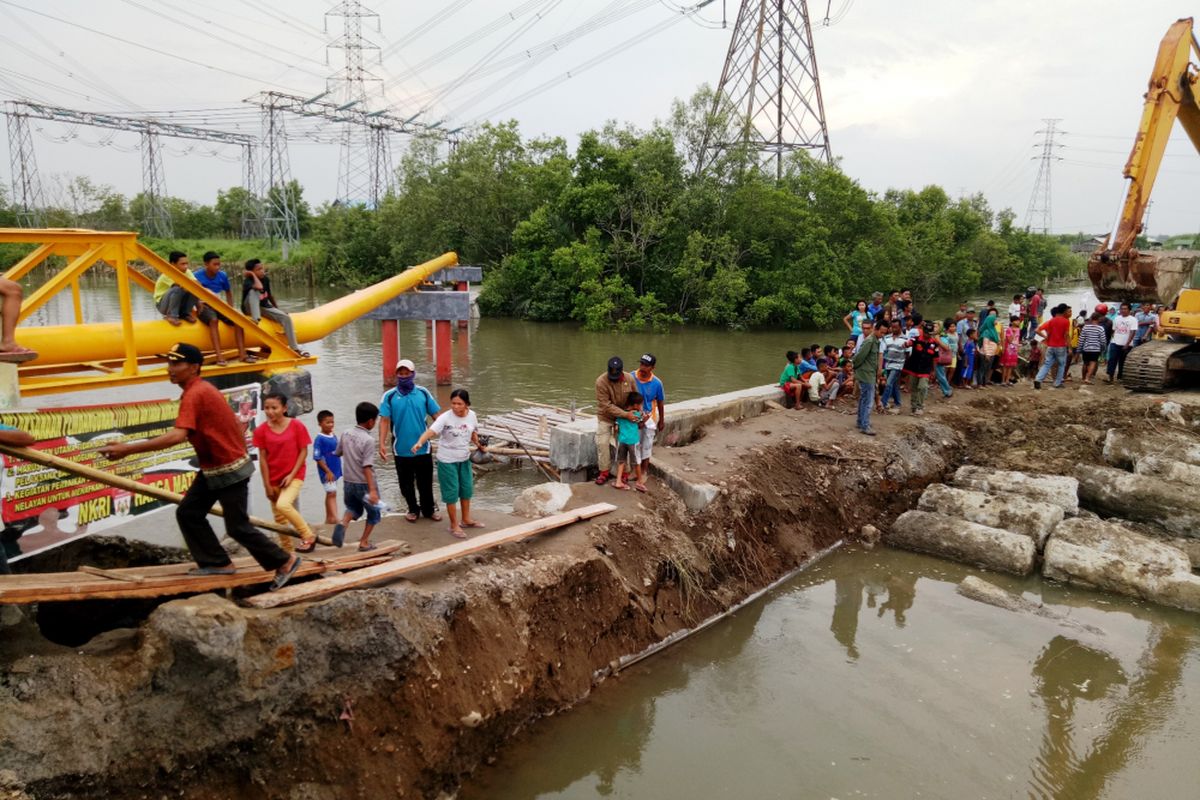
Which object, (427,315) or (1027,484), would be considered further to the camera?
(427,315)

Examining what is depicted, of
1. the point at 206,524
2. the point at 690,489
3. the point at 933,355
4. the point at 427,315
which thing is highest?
the point at 427,315

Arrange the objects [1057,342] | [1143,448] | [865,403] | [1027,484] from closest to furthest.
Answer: [1027,484]
[1143,448]
[865,403]
[1057,342]

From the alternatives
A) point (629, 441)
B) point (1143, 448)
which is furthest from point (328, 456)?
point (1143, 448)

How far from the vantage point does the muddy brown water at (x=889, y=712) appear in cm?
537

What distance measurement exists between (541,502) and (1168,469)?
9.01 metres

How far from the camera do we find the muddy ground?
163 inches

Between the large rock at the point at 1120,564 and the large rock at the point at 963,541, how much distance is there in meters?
0.35

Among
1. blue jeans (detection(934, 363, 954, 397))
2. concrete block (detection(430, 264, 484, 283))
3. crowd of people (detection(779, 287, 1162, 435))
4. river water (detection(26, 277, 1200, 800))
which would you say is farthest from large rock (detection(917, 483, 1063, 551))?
concrete block (detection(430, 264, 484, 283))

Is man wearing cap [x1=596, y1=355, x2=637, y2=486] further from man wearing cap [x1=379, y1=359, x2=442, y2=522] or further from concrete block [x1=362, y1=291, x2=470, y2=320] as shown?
concrete block [x1=362, y1=291, x2=470, y2=320]

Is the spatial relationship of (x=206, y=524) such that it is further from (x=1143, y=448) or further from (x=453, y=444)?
(x=1143, y=448)

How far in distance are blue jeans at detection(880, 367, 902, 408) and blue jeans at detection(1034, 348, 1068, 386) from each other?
13.8 feet

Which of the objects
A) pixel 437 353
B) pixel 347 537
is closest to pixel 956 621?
pixel 347 537

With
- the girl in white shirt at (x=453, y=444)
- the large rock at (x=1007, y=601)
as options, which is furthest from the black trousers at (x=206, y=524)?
the large rock at (x=1007, y=601)

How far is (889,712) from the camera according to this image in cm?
613
